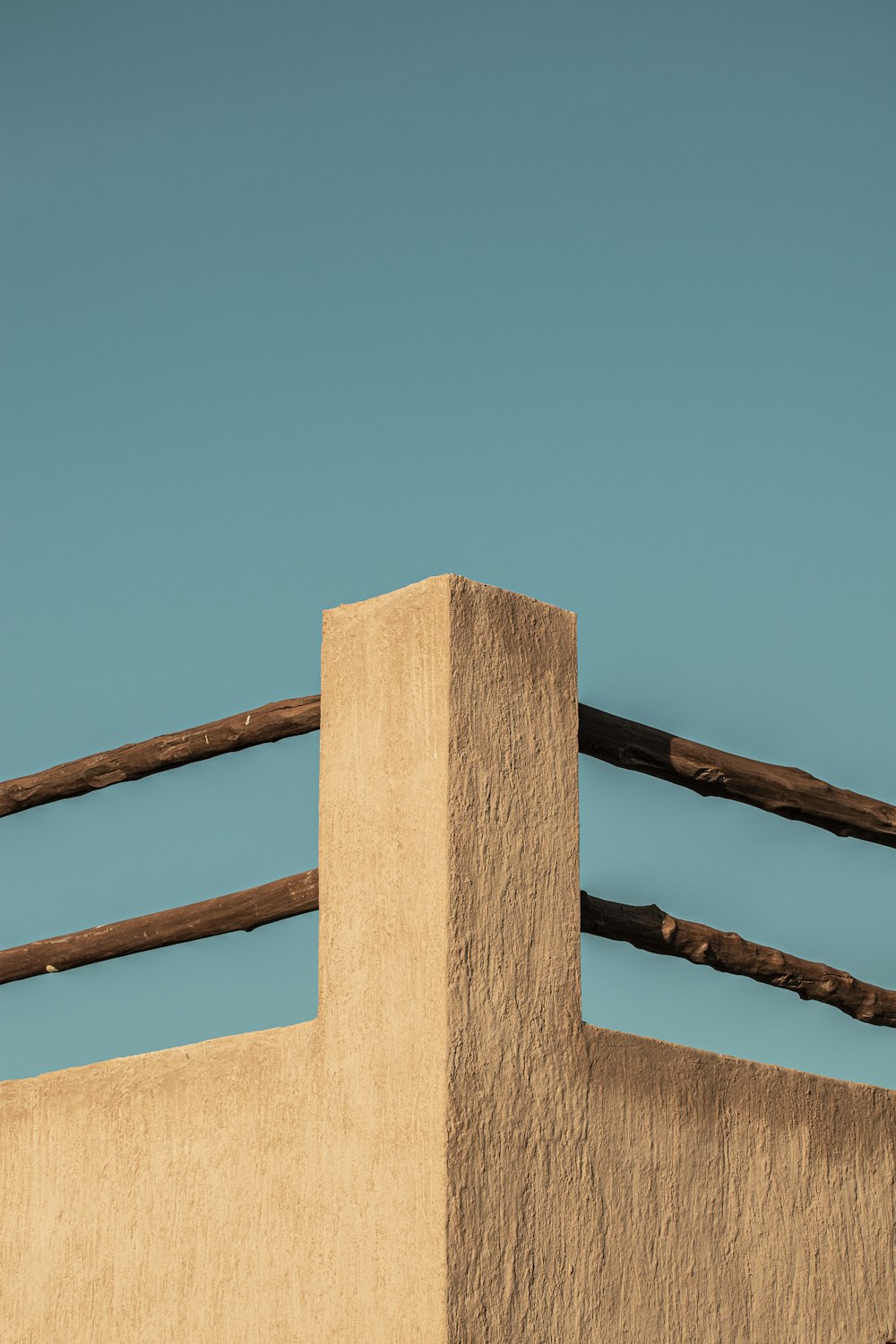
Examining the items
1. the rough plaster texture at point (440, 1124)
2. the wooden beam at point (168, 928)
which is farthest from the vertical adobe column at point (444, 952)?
the wooden beam at point (168, 928)

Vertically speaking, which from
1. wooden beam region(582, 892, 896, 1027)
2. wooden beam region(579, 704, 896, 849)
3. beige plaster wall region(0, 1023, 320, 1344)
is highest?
wooden beam region(579, 704, 896, 849)

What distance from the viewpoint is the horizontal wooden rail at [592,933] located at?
4078 mm

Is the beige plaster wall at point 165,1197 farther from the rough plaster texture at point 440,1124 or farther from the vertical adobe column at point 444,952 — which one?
the vertical adobe column at point 444,952

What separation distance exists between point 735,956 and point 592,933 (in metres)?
0.66

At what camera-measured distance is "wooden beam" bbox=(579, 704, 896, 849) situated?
422 centimetres

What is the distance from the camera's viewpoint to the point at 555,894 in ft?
12.4

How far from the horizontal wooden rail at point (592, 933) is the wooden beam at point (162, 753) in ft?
1.39

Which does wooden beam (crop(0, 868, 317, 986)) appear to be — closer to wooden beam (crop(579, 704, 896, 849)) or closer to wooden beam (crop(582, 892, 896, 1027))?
wooden beam (crop(582, 892, 896, 1027))

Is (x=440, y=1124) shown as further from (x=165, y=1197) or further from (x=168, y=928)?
(x=168, y=928)

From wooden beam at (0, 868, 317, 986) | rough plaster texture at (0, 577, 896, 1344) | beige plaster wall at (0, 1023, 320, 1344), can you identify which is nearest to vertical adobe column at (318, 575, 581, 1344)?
rough plaster texture at (0, 577, 896, 1344)

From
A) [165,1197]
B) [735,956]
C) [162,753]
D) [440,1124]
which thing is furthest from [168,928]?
[735,956]

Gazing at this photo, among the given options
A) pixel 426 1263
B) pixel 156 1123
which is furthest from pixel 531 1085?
pixel 156 1123

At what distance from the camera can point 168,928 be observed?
4.46 meters

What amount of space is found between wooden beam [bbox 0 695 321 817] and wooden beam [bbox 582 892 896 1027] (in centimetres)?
93
